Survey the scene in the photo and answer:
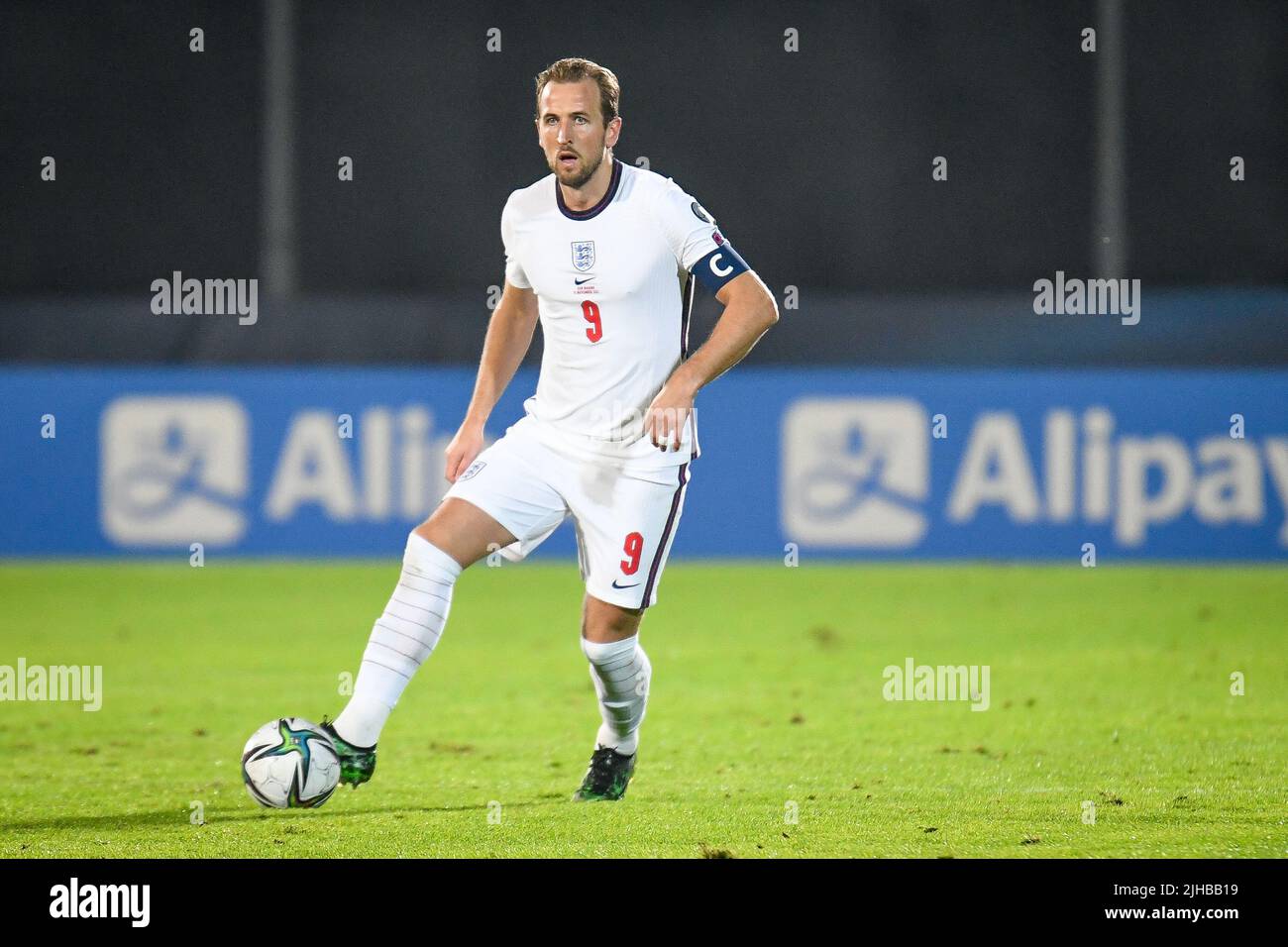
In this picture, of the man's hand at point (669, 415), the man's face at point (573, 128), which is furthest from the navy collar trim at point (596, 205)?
the man's hand at point (669, 415)

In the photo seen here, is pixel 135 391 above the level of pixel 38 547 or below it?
above

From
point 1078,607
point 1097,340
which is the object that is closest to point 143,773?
point 1078,607

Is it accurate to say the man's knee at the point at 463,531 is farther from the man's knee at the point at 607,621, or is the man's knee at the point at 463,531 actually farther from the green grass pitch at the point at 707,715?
the green grass pitch at the point at 707,715

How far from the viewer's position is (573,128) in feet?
17.1

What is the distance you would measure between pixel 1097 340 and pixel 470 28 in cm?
711

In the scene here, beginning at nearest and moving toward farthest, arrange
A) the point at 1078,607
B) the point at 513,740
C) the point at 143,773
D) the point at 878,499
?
the point at 143,773 < the point at 513,740 < the point at 1078,607 < the point at 878,499

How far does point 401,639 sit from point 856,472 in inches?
278

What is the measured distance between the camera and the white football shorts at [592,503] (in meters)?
5.37

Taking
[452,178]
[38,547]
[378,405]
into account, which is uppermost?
[452,178]

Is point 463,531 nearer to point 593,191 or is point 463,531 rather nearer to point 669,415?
point 669,415

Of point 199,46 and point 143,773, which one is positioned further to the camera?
point 199,46

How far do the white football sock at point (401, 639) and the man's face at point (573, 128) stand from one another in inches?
46.8

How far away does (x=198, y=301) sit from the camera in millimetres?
14383

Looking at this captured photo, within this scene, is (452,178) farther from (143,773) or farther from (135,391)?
(143,773)
